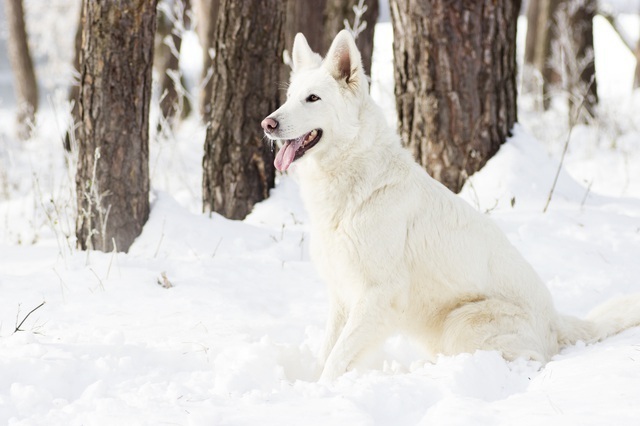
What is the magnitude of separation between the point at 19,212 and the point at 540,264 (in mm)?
4643

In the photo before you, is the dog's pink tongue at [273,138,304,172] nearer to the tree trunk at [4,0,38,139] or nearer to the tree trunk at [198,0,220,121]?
the tree trunk at [198,0,220,121]

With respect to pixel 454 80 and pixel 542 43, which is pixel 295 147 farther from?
pixel 542 43

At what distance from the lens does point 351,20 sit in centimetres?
887

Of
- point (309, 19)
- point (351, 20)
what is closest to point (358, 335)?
point (351, 20)

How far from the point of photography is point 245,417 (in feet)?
8.12

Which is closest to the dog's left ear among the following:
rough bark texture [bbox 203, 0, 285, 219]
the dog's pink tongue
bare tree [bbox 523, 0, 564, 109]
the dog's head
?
the dog's head

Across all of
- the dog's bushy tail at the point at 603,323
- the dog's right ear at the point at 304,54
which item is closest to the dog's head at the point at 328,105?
the dog's right ear at the point at 304,54

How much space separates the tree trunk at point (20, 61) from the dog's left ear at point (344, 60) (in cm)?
1012

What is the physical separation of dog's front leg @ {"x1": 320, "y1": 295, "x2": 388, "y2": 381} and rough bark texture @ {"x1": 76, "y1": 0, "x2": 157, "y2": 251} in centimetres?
210

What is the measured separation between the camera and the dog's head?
340cm

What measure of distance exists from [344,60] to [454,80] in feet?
7.22

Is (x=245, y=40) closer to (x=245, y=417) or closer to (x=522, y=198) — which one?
(x=522, y=198)

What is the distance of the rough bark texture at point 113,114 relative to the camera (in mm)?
4668

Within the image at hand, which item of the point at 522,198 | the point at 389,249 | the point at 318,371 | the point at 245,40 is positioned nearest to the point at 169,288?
the point at 318,371
